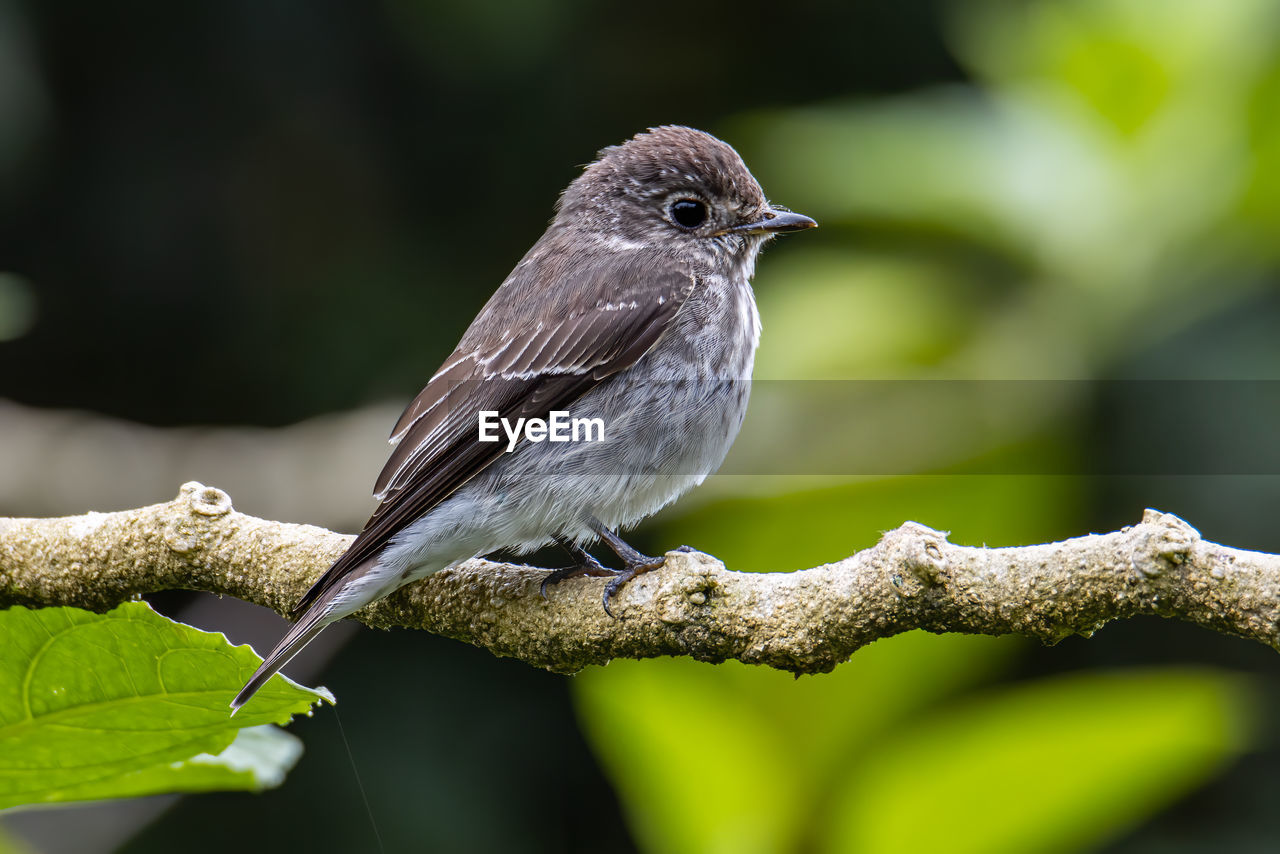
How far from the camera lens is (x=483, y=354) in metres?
3.03

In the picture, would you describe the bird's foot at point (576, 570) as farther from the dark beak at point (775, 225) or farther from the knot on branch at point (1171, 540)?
the knot on branch at point (1171, 540)

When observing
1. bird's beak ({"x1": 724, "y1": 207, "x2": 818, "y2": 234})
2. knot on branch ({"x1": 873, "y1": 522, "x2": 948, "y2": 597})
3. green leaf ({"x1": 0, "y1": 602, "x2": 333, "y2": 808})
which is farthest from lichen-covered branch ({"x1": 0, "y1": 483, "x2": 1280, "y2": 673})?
bird's beak ({"x1": 724, "y1": 207, "x2": 818, "y2": 234})

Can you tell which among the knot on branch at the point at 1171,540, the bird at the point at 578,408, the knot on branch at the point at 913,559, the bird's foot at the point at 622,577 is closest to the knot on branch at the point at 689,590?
the bird's foot at the point at 622,577

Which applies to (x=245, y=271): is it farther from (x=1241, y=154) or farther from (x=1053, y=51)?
(x=1241, y=154)

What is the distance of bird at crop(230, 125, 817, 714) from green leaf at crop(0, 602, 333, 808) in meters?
0.90

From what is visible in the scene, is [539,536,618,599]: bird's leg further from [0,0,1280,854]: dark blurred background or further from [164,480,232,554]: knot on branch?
[164,480,232,554]: knot on branch

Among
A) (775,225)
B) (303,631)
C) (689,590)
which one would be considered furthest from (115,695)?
(775,225)

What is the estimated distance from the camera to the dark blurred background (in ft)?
6.79

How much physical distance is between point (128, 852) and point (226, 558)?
2.14 metres

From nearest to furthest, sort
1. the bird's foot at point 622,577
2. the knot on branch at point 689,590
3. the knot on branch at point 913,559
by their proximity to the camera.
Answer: the knot on branch at point 913,559 → the knot on branch at point 689,590 → the bird's foot at point 622,577

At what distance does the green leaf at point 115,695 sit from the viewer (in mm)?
1575

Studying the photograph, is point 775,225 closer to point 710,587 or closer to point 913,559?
point 710,587

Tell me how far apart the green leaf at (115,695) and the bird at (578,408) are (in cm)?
90

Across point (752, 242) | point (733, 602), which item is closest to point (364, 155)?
point (752, 242)
